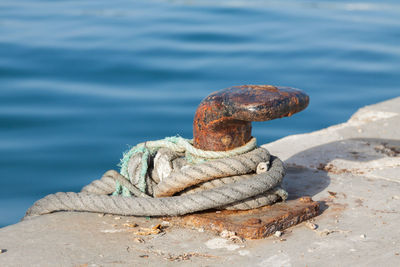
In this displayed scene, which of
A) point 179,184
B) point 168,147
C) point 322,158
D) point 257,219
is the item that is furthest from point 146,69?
point 257,219

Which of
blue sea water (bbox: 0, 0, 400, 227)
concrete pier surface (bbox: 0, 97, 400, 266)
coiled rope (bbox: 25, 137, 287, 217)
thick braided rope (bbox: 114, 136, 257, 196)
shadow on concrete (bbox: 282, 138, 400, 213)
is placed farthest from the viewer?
blue sea water (bbox: 0, 0, 400, 227)

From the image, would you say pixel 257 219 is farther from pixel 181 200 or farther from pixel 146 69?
pixel 146 69

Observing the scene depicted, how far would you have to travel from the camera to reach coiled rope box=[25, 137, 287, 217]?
263 centimetres

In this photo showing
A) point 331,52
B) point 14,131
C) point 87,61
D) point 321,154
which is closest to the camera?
point 321,154

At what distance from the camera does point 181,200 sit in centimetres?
264

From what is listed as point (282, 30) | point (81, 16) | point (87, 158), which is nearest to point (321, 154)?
point (87, 158)

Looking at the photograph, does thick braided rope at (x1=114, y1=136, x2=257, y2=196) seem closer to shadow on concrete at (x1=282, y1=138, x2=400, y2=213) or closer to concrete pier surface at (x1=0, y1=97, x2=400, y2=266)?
concrete pier surface at (x1=0, y1=97, x2=400, y2=266)

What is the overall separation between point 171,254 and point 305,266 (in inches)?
20.1

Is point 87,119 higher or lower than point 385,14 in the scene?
lower

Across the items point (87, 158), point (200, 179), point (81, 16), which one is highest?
point (81, 16)

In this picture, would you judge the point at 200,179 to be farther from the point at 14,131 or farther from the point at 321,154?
the point at 14,131

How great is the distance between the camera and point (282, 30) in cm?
874

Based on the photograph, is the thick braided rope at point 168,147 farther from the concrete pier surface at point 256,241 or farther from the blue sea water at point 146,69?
the blue sea water at point 146,69

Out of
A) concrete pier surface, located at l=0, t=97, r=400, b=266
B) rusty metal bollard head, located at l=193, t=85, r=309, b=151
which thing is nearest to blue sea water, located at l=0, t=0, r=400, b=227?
concrete pier surface, located at l=0, t=97, r=400, b=266
